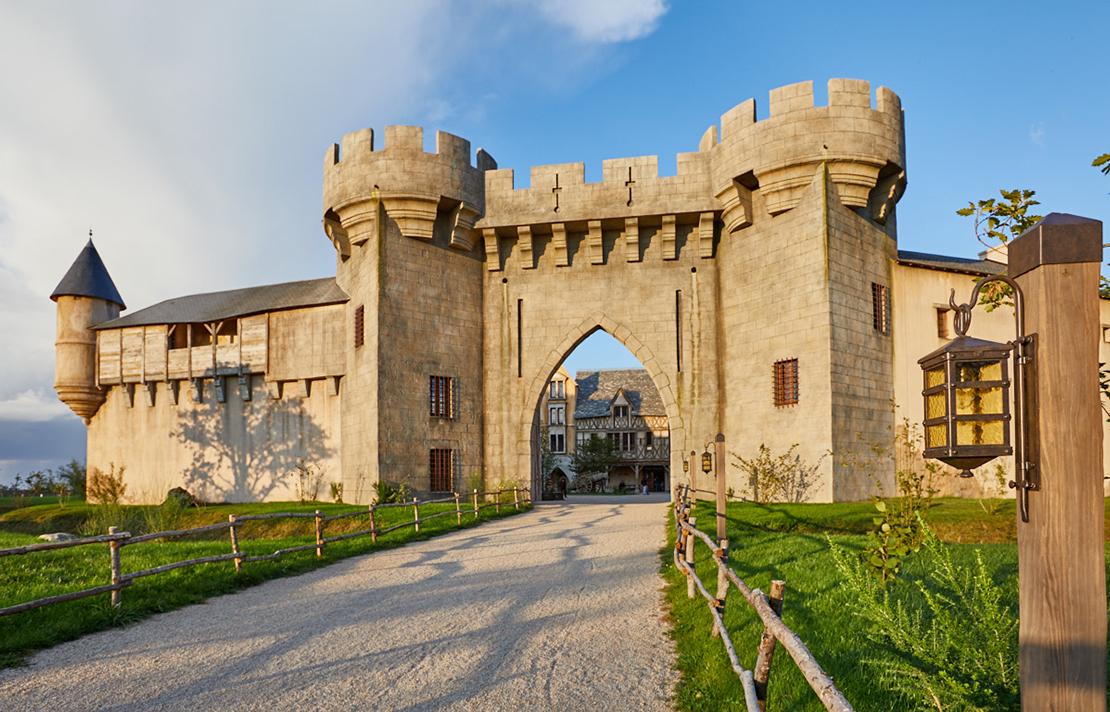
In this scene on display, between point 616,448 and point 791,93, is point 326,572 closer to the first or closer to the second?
point 791,93

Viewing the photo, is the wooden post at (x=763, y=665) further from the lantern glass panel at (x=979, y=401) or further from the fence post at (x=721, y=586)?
the fence post at (x=721, y=586)

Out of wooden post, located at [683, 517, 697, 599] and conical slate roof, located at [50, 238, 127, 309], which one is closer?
wooden post, located at [683, 517, 697, 599]

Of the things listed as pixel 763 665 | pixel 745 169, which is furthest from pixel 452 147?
pixel 763 665

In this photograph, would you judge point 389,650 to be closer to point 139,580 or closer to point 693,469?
point 139,580

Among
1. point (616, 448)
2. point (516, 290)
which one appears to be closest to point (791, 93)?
point (516, 290)

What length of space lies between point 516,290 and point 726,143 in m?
8.25

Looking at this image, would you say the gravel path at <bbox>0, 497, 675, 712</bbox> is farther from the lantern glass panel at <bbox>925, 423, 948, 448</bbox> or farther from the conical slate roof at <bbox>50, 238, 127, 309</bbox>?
the conical slate roof at <bbox>50, 238, 127, 309</bbox>

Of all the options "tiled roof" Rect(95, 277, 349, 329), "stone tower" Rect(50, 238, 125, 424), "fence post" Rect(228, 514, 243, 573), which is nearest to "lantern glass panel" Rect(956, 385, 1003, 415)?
"fence post" Rect(228, 514, 243, 573)

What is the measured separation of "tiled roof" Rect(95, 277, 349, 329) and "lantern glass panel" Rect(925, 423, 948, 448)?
23.0 meters

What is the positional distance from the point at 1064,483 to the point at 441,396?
22.1m

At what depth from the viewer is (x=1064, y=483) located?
2.90 meters

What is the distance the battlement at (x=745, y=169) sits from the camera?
65.6ft

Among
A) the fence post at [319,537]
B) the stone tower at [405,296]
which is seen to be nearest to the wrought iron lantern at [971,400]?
the fence post at [319,537]

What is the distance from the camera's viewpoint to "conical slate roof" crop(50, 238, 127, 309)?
96.9ft
